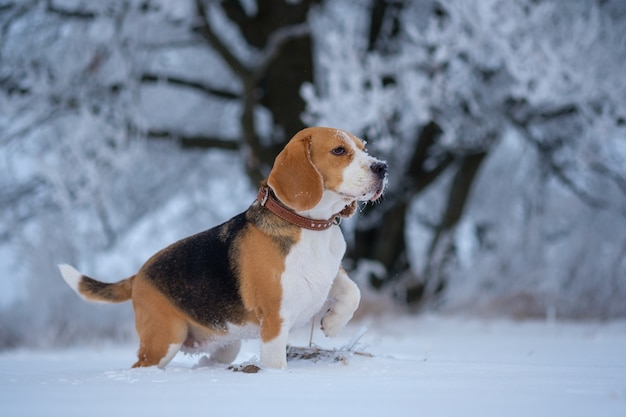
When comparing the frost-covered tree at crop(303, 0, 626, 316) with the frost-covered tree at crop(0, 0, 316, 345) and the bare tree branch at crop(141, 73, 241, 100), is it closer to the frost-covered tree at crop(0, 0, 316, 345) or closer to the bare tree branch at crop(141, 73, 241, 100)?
the frost-covered tree at crop(0, 0, 316, 345)

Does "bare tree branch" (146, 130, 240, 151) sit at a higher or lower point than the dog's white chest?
higher

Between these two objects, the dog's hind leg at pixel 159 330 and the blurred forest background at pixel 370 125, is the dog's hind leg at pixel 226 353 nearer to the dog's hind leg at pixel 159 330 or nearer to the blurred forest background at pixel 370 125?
the dog's hind leg at pixel 159 330

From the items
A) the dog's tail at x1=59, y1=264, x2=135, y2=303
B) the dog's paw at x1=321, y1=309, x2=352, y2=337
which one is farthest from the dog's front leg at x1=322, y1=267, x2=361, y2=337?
the dog's tail at x1=59, y1=264, x2=135, y2=303

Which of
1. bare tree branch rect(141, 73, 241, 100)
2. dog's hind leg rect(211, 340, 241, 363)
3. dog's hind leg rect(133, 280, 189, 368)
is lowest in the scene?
dog's hind leg rect(211, 340, 241, 363)

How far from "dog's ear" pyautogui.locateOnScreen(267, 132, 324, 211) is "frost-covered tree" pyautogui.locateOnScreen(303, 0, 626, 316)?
5.02 meters

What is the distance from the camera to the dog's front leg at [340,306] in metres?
3.34

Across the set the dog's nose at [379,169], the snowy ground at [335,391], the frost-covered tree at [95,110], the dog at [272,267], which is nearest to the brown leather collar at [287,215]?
the dog at [272,267]

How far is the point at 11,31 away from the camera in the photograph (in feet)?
30.1

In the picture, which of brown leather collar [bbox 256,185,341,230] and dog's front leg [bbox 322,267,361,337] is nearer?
brown leather collar [bbox 256,185,341,230]

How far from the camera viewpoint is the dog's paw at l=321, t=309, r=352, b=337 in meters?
3.34

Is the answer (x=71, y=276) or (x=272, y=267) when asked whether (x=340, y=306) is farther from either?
(x=71, y=276)

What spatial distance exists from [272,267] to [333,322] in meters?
0.45

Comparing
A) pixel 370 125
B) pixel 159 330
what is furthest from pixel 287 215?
pixel 370 125

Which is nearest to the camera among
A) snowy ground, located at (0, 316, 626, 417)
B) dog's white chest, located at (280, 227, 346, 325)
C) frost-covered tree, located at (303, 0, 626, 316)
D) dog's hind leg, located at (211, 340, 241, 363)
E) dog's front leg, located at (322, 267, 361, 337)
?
snowy ground, located at (0, 316, 626, 417)
